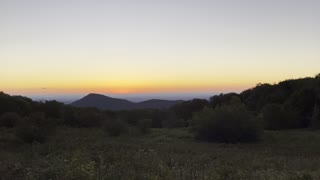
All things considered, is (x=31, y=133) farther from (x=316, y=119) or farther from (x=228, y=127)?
(x=316, y=119)

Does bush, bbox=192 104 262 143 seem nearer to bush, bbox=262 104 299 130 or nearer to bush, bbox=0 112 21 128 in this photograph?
bush, bbox=262 104 299 130

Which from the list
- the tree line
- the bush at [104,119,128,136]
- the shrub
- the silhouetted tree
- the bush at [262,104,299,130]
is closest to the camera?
the tree line

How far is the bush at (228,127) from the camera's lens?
41094 millimetres

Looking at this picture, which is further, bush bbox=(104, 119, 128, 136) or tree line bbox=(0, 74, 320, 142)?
bush bbox=(104, 119, 128, 136)

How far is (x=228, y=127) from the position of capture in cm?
4175

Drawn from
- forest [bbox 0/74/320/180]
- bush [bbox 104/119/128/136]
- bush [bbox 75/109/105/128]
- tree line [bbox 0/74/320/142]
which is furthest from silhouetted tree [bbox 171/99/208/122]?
bush [bbox 104/119/128/136]

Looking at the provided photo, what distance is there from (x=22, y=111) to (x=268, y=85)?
37170mm

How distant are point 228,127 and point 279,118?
14069 millimetres

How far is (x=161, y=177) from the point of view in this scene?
8133mm

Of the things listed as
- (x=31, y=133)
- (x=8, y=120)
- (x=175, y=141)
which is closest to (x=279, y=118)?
(x=175, y=141)

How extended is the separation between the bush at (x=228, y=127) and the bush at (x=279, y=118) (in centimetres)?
1189

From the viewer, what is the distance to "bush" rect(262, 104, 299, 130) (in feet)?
175

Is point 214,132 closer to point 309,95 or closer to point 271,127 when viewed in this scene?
point 271,127

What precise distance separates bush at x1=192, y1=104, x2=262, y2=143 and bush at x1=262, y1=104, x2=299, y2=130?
1189 cm
